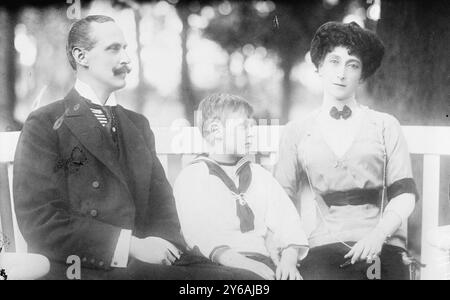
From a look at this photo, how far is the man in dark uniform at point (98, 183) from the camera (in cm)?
242

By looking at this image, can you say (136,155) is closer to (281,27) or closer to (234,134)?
(234,134)

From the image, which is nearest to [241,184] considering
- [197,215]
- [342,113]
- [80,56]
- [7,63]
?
[197,215]

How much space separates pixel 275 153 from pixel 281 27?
601mm

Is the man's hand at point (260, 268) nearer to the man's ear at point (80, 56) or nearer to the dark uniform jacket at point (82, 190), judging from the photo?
the dark uniform jacket at point (82, 190)

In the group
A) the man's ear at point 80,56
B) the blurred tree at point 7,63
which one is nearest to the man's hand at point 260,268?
the man's ear at point 80,56

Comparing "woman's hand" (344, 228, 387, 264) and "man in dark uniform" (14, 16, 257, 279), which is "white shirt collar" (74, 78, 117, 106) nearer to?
"man in dark uniform" (14, 16, 257, 279)

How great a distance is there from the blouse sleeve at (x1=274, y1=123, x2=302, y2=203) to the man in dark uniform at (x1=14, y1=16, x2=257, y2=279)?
1.45ft

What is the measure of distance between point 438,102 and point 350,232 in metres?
0.76

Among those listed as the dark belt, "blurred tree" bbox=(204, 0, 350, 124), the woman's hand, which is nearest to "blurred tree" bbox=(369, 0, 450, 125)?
"blurred tree" bbox=(204, 0, 350, 124)

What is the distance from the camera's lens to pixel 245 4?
8.45 feet

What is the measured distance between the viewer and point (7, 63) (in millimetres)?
2637

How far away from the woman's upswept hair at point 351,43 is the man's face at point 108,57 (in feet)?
2.96
